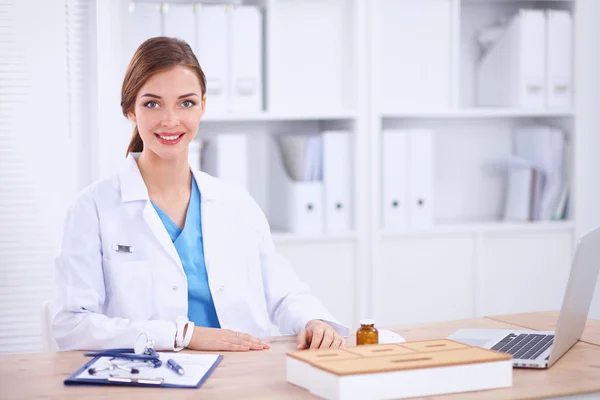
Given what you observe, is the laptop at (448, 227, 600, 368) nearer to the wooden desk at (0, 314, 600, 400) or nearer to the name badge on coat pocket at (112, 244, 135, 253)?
the wooden desk at (0, 314, 600, 400)

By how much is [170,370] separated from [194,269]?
596 mm

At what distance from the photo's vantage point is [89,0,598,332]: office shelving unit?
141 inches

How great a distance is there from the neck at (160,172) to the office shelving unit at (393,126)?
41.6 inches

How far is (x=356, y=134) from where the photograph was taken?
3654 millimetres

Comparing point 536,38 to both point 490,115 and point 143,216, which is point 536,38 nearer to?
point 490,115

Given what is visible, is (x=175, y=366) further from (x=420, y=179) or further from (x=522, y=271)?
(x=522, y=271)

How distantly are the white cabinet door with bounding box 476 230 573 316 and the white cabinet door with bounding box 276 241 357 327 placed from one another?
60cm

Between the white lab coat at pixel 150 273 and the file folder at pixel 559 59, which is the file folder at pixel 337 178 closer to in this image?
the file folder at pixel 559 59

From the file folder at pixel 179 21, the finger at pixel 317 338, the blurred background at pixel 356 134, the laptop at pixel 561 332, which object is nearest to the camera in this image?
the laptop at pixel 561 332

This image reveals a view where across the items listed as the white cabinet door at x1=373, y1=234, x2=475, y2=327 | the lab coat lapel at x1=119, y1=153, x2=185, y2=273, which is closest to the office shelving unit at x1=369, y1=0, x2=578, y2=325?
the white cabinet door at x1=373, y1=234, x2=475, y2=327

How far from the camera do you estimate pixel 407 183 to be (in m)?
3.74

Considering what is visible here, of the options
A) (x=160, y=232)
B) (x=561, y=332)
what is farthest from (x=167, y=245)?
(x=561, y=332)

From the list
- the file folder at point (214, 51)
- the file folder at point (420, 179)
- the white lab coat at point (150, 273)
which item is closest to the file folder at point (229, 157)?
the file folder at point (214, 51)

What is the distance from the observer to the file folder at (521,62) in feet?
12.7
